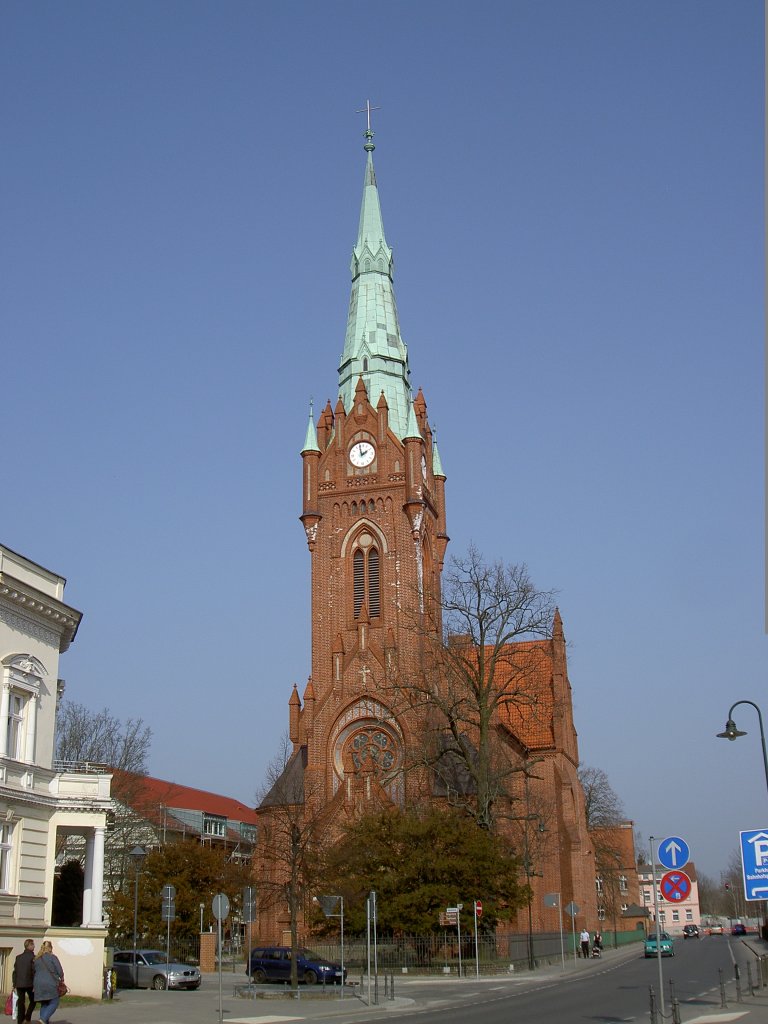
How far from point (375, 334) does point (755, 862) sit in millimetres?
49943

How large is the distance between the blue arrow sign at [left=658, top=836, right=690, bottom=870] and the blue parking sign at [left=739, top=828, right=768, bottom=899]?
1655mm

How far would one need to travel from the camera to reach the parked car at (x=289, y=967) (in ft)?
113

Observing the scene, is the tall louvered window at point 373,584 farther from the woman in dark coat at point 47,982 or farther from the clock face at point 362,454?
the woman in dark coat at point 47,982

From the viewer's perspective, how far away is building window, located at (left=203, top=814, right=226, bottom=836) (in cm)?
10164

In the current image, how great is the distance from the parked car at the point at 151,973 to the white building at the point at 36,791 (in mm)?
7788

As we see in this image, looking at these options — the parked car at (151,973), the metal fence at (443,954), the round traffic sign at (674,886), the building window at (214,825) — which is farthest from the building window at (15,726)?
the building window at (214,825)

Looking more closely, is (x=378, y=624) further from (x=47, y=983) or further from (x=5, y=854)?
(x=47, y=983)

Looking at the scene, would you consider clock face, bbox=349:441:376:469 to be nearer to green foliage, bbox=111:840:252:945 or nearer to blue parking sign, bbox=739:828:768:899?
green foliage, bbox=111:840:252:945

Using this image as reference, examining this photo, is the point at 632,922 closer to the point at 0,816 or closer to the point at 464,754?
the point at 464,754

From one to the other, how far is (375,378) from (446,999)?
41.1 m

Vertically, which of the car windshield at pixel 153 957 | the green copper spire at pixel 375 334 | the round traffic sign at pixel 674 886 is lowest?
the car windshield at pixel 153 957

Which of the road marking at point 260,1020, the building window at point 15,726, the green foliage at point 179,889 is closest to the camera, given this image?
the road marking at point 260,1020

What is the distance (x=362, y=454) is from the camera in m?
61.6

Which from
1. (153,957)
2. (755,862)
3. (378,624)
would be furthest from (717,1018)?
(378,624)
